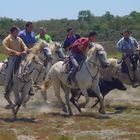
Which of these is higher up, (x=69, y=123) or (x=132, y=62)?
(x=132, y=62)

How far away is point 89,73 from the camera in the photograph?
1945 centimetres

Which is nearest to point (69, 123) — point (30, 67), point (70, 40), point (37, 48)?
point (30, 67)

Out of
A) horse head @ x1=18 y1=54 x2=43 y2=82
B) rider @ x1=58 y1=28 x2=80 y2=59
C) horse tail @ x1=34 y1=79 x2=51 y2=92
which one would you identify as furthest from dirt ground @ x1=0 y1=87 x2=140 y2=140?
rider @ x1=58 y1=28 x2=80 y2=59

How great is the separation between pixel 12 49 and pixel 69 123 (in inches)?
118

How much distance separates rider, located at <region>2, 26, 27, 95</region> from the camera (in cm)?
1880

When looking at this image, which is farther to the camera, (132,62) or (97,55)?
(132,62)

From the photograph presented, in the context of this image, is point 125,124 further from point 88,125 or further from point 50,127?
point 50,127

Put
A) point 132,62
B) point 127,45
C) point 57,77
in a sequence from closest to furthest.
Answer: point 57,77 < point 127,45 < point 132,62

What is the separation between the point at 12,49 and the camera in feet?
62.5

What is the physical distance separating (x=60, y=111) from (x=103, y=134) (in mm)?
5847

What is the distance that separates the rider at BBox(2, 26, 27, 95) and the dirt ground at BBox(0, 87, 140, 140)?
1.41 m

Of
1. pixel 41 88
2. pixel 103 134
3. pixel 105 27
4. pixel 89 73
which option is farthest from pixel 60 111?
pixel 105 27

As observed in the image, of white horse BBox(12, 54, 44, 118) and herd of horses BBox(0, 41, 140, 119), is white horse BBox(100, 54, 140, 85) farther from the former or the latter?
white horse BBox(12, 54, 44, 118)

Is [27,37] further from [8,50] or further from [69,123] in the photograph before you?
[69,123]
